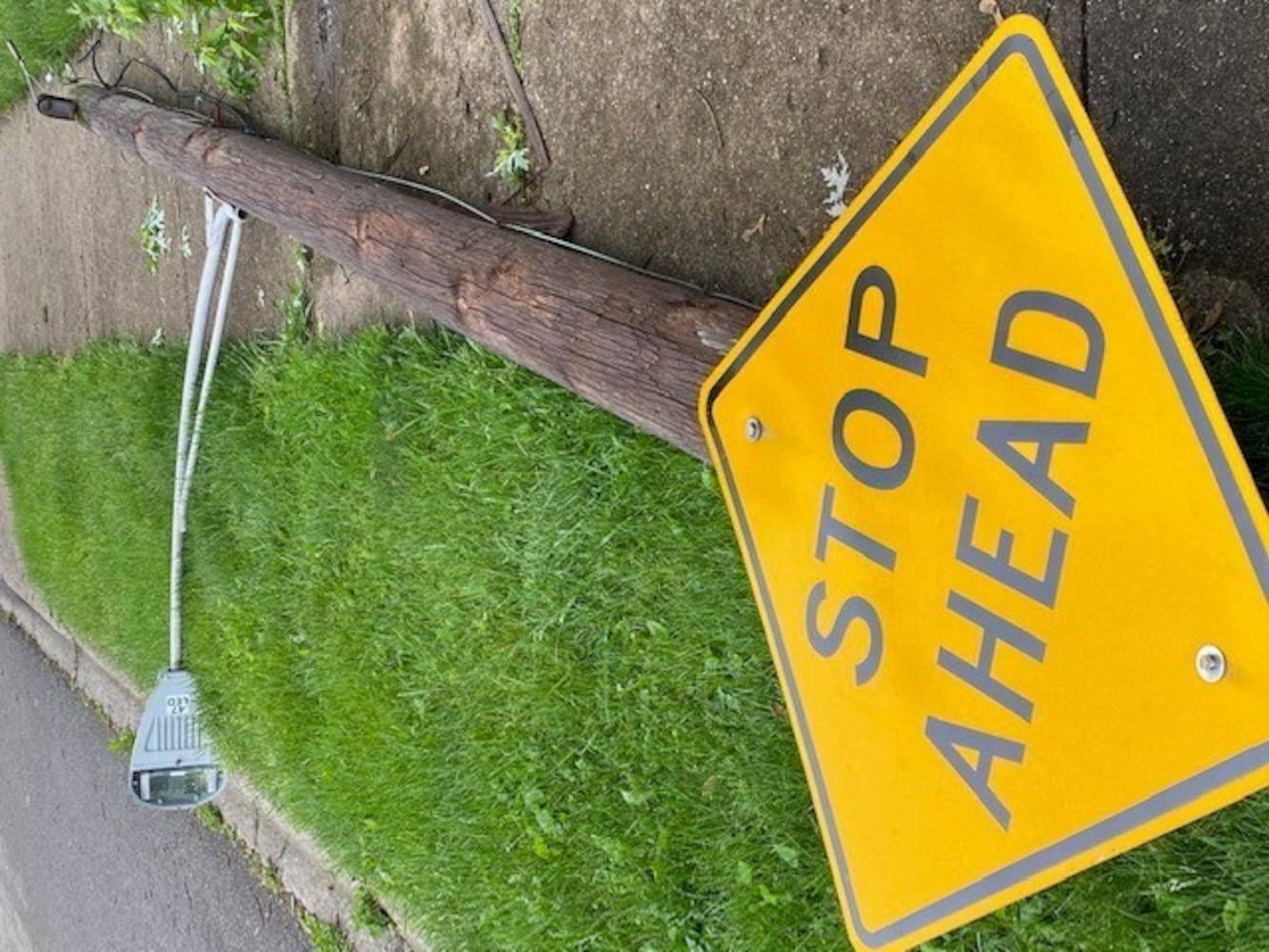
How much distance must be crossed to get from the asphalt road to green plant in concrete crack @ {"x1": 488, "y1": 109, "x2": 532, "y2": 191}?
2.55 meters

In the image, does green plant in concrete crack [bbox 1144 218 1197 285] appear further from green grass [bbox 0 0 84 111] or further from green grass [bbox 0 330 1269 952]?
green grass [bbox 0 0 84 111]

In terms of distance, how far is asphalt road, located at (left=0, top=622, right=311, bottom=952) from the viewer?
433 cm

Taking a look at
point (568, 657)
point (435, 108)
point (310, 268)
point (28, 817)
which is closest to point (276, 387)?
point (310, 268)

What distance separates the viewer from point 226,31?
3.77 m

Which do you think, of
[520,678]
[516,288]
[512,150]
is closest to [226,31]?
[512,150]

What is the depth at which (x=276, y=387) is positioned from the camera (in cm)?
363

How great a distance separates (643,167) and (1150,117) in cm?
110

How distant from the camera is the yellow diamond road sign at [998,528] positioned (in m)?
1.03

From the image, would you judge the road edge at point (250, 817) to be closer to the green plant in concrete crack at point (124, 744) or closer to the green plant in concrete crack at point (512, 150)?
the green plant in concrete crack at point (124, 744)

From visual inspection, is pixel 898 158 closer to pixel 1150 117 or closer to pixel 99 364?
pixel 1150 117

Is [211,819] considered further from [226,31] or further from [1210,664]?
[1210,664]

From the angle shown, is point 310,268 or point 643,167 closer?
point 643,167

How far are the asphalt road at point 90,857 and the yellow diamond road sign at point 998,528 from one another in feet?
9.86

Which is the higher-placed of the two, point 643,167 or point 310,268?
point 643,167
